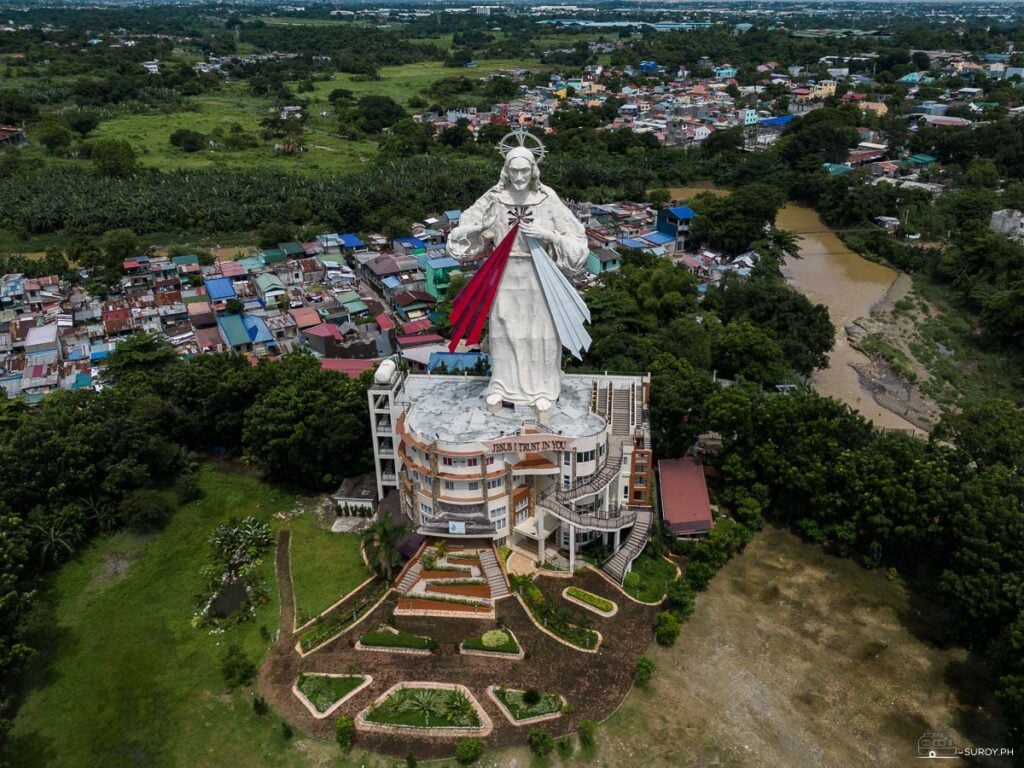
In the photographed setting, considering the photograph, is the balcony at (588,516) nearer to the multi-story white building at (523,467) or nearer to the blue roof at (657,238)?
the multi-story white building at (523,467)

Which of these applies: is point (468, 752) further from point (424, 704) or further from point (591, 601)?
point (591, 601)

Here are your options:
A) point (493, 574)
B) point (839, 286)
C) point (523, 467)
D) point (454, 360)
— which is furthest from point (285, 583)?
point (839, 286)

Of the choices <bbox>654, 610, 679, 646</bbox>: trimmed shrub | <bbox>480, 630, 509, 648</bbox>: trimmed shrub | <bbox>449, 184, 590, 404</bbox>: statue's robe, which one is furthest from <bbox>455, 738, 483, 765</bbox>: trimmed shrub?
<bbox>449, 184, 590, 404</bbox>: statue's robe

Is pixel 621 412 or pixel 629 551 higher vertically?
pixel 621 412

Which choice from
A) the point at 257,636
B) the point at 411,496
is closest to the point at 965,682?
the point at 411,496

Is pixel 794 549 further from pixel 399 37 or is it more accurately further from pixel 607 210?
pixel 399 37

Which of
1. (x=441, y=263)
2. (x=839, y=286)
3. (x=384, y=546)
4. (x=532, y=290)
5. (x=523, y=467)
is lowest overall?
(x=839, y=286)

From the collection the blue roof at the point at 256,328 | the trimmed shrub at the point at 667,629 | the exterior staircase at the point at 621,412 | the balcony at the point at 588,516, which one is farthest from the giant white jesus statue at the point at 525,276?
the blue roof at the point at 256,328
